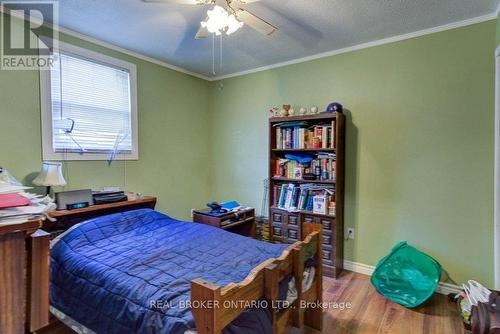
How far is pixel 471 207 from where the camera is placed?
233 cm

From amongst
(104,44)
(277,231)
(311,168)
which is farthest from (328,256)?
(104,44)

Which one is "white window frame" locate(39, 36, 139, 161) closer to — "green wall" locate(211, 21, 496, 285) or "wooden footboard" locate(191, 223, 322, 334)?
"green wall" locate(211, 21, 496, 285)

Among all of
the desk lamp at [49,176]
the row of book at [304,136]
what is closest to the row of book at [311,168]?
the row of book at [304,136]

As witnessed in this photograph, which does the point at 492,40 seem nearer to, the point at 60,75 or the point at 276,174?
the point at 276,174

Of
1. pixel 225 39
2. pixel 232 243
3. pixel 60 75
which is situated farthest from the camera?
pixel 225 39

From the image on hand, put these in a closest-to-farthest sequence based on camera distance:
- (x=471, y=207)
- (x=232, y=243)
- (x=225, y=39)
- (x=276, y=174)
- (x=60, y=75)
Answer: (x=232, y=243)
(x=471, y=207)
(x=60, y=75)
(x=225, y=39)
(x=276, y=174)

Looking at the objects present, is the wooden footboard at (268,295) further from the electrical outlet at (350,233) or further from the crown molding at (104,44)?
the crown molding at (104,44)

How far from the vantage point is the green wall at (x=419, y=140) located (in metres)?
2.30

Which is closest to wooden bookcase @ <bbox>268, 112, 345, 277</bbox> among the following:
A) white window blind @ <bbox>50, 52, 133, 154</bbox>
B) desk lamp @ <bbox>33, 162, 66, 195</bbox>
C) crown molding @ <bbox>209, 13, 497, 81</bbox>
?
crown molding @ <bbox>209, 13, 497, 81</bbox>

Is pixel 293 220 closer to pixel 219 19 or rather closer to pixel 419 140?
pixel 419 140

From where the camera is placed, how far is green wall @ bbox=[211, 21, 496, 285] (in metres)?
2.30

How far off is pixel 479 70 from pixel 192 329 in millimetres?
2954

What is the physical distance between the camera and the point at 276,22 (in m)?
2.35

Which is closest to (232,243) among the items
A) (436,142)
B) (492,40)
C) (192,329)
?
(192,329)
